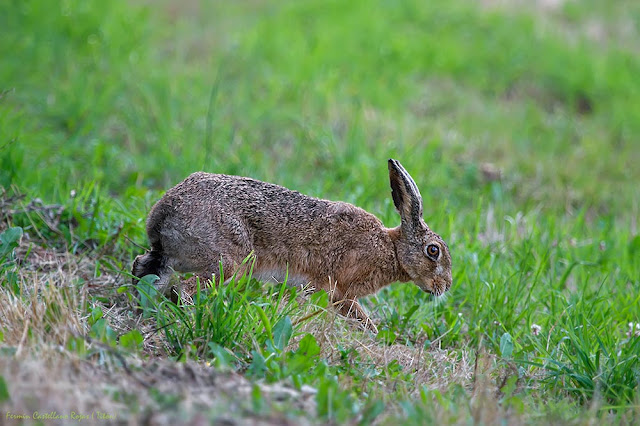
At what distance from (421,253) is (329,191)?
Result: 1.93 meters

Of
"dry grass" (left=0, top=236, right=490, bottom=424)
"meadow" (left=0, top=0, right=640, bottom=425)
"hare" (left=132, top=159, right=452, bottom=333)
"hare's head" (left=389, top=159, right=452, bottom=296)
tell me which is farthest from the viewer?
"hare's head" (left=389, top=159, right=452, bottom=296)

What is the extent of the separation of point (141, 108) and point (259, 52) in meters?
2.42

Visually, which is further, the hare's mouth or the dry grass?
the hare's mouth

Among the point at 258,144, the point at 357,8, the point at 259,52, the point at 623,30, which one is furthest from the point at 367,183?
the point at 623,30

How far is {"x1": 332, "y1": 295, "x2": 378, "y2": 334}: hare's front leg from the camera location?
209 inches

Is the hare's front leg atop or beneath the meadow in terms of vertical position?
beneath

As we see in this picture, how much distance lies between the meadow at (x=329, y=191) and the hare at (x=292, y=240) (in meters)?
0.23

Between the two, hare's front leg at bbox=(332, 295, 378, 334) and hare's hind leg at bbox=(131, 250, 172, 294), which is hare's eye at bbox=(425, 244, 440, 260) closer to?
hare's front leg at bbox=(332, 295, 378, 334)

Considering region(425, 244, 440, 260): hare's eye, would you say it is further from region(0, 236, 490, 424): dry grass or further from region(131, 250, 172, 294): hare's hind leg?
region(131, 250, 172, 294): hare's hind leg

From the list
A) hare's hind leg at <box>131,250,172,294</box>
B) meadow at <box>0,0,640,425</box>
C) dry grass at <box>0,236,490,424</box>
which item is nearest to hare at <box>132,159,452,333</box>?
hare's hind leg at <box>131,250,172,294</box>

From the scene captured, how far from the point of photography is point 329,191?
7.46m

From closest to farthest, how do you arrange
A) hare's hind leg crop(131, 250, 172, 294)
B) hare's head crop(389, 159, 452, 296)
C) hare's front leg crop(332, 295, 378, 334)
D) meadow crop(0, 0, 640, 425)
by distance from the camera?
meadow crop(0, 0, 640, 425) → hare's hind leg crop(131, 250, 172, 294) → hare's front leg crop(332, 295, 378, 334) → hare's head crop(389, 159, 452, 296)

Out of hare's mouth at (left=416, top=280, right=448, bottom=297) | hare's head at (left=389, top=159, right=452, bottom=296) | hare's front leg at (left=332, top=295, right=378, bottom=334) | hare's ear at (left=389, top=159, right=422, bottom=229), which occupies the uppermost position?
hare's ear at (left=389, top=159, right=422, bottom=229)

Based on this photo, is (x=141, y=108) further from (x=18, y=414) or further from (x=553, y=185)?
(x=18, y=414)
